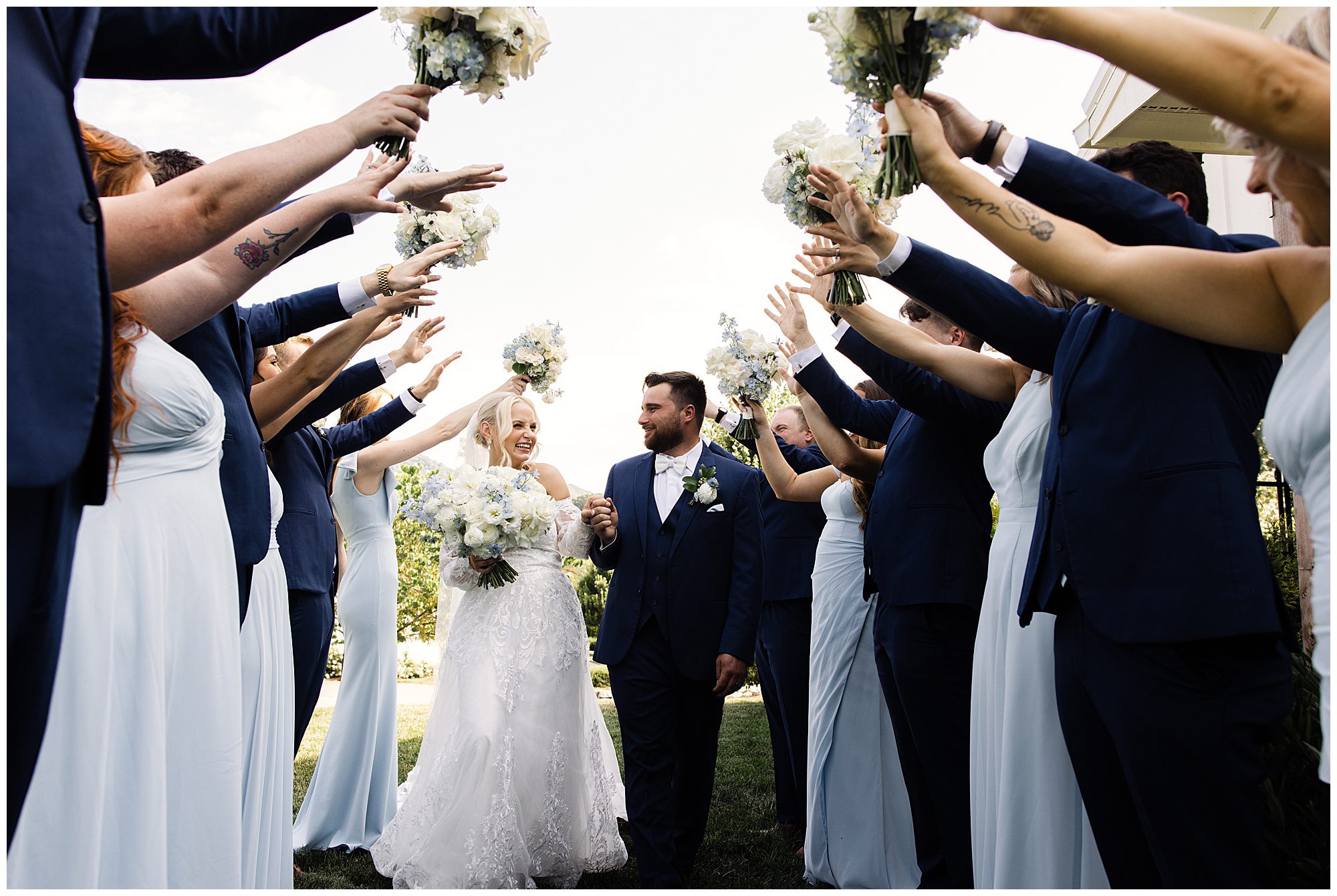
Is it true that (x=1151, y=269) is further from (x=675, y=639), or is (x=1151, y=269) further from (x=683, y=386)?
(x=683, y=386)

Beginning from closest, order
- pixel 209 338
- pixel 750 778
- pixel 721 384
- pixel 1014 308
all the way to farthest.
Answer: pixel 209 338
pixel 1014 308
pixel 721 384
pixel 750 778

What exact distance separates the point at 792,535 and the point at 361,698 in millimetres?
3425

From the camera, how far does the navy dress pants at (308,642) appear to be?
548 centimetres

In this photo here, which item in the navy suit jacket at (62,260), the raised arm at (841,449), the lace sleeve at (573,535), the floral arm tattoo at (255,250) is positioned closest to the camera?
the navy suit jacket at (62,260)

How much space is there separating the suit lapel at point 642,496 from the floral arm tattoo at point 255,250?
12.2ft

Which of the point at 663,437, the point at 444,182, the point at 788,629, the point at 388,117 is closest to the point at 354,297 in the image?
the point at 444,182

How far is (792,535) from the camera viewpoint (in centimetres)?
736

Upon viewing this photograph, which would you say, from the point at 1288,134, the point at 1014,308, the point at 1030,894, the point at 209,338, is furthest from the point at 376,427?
the point at 1288,134

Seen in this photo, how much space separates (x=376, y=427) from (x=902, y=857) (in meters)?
4.17

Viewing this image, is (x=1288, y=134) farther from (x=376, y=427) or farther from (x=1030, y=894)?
(x=376, y=427)

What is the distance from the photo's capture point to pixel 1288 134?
1.78m

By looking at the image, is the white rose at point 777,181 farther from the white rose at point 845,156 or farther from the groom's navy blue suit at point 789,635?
the groom's navy blue suit at point 789,635

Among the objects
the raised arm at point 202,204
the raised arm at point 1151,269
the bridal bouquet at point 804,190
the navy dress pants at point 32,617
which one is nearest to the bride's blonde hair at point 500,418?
the bridal bouquet at point 804,190

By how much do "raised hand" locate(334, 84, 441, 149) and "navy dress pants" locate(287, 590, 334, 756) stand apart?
361 centimetres
